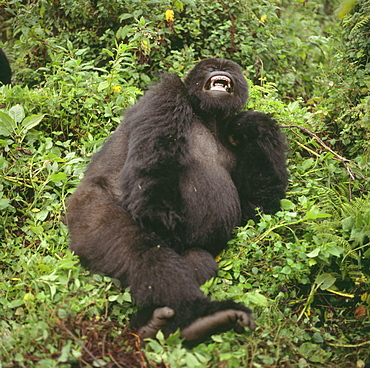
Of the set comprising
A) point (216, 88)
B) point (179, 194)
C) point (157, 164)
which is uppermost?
point (216, 88)

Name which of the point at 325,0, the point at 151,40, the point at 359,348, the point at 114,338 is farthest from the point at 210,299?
the point at 325,0

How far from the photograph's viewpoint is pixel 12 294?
332 centimetres

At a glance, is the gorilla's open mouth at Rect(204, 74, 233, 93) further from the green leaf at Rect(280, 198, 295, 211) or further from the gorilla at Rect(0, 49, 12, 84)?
the gorilla at Rect(0, 49, 12, 84)

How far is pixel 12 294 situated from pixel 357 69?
3852 millimetres

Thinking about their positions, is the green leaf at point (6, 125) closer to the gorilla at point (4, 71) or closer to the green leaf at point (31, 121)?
the green leaf at point (31, 121)

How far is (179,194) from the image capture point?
3535 mm

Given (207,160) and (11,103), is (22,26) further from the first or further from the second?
(207,160)

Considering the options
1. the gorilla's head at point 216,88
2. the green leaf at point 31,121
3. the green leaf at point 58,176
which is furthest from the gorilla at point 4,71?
the gorilla's head at point 216,88

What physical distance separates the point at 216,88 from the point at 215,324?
6.85ft

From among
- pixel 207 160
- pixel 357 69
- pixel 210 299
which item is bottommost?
pixel 210 299

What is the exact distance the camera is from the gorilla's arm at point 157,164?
11.2ft

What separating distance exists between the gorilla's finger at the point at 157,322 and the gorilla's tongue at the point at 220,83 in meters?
2.00

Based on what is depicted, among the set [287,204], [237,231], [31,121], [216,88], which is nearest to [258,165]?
[287,204]

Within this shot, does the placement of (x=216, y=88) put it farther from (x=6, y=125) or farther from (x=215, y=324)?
(x=215, y=324)
